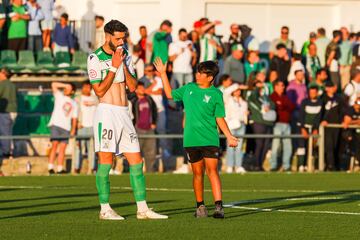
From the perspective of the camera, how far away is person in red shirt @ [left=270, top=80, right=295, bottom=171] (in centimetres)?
2977

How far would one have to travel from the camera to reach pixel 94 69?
15.3 meters

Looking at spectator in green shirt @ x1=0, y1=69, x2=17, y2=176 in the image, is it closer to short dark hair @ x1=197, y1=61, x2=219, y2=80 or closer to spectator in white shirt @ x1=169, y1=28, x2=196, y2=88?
spectator in white shirt @ x1=169, y1=28, x2=196, y2=88

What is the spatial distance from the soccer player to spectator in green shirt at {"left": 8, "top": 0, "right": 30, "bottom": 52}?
57.4ft

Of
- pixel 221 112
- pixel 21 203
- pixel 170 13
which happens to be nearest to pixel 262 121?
pixel 170 13

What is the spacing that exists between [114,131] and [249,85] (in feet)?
50.2

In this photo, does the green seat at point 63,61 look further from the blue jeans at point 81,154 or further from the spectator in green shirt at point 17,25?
the blue jeans at point 81,154

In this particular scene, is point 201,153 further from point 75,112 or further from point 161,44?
point 161,44

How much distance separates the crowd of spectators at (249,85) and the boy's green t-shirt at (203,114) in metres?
12.6

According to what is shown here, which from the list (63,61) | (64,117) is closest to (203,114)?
(64,117)

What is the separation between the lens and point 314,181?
82.6 ft

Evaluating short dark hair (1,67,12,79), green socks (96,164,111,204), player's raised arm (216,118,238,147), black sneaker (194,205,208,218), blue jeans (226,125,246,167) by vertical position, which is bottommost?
blue jeans (226,125,246,167)

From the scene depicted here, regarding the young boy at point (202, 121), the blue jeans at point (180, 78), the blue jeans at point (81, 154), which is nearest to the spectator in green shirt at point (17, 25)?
the blue jeans at point (180, 78)

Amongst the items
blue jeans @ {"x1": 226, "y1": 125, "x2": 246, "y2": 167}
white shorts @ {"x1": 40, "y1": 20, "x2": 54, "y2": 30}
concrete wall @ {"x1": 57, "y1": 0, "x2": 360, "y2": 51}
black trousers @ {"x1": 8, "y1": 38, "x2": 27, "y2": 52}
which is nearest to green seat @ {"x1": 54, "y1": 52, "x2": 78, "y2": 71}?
white shorts @ {"x1": 40, "y1": 20, "x2": 54, "y2": 30}

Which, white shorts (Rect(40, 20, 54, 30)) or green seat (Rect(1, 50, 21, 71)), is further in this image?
white shorts (Rect(40, 20, 54, 30))
